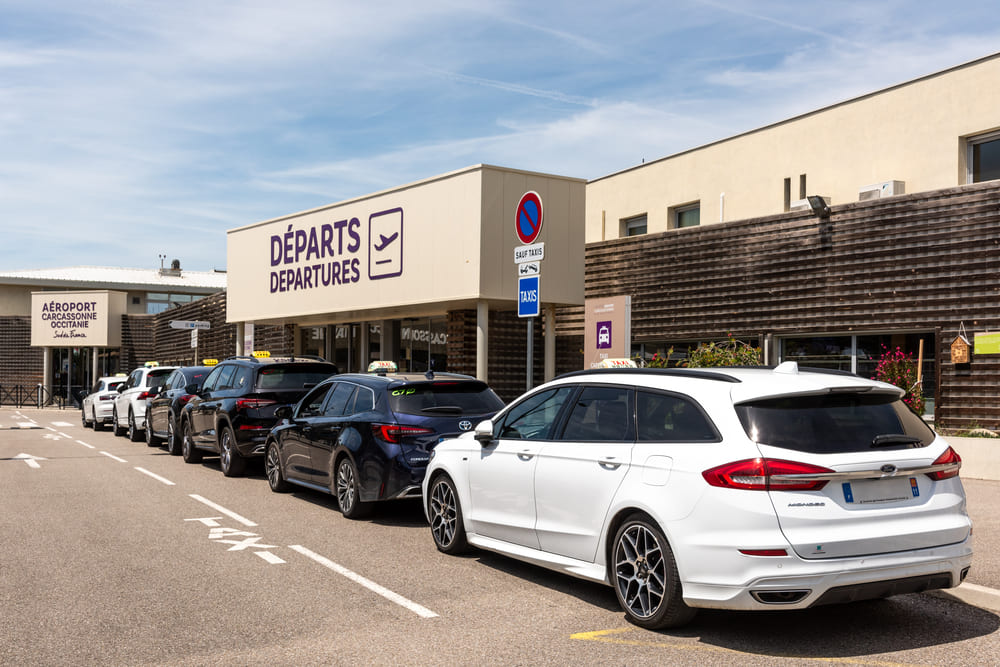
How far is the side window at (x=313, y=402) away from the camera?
11.7 m

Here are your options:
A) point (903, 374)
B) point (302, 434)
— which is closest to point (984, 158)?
point (903, 374)

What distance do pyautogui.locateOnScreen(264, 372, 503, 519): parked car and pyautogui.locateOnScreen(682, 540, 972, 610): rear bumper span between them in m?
4.59

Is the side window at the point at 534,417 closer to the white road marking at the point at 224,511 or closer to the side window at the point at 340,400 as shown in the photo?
the side window at the point at 340,400

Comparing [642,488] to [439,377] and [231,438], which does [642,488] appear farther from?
[231,438]

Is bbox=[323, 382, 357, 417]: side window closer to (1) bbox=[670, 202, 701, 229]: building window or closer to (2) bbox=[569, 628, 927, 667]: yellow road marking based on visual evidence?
(2) bbox=[569, 628, 927, 667]: yellow road marking

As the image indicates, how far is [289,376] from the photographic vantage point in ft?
48.0

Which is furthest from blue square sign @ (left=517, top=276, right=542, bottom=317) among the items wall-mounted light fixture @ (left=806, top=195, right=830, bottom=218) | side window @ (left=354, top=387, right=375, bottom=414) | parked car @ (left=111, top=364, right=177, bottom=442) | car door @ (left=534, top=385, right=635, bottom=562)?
parked car @ (left=111, top=364, right=177, bottom=442)

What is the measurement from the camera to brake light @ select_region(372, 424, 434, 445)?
973 cm

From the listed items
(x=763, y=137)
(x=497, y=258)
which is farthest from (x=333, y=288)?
(x=763, y=137)

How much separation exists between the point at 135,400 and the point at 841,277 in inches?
633

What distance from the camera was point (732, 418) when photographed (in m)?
5.65

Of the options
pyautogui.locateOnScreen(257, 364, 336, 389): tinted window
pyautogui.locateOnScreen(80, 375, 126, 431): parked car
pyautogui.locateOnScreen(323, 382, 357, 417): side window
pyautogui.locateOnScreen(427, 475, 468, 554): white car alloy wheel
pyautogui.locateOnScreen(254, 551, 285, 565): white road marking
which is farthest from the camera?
pyautogui.locateOnScreen(80, 375, 126, 431): parked car

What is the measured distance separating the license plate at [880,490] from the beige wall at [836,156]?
1456cm

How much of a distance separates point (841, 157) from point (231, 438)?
1416cm
